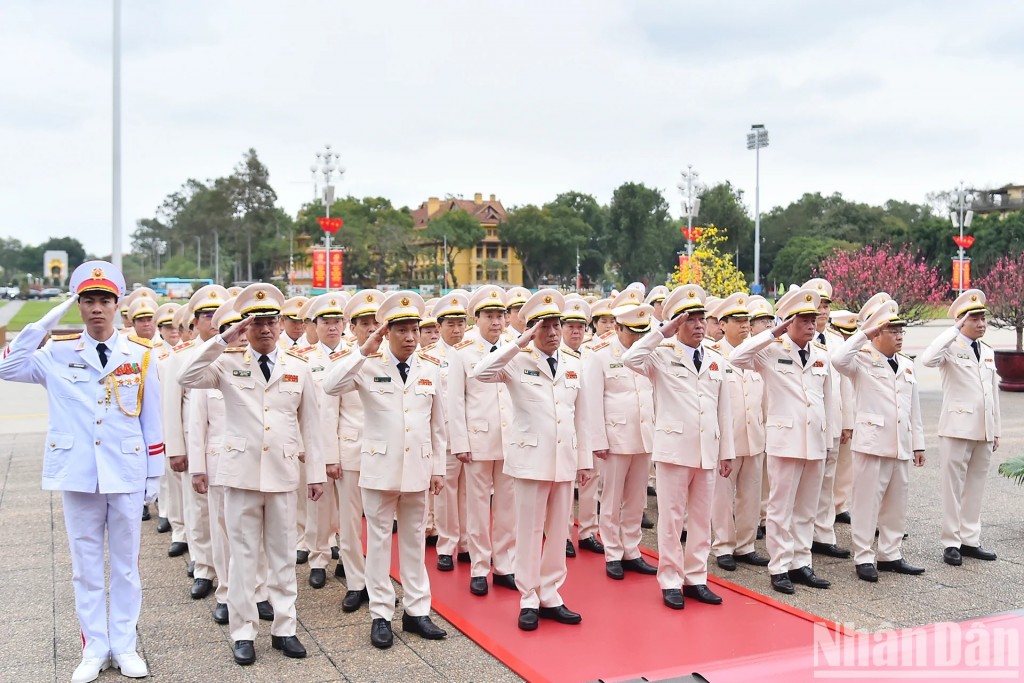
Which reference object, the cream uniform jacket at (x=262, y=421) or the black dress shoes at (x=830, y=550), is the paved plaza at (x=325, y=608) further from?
the cream uniform jacket at (x=262, y=421)

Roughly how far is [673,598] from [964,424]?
302cm

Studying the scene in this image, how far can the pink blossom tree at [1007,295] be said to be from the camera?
57.0 feet

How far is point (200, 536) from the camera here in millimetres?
6242

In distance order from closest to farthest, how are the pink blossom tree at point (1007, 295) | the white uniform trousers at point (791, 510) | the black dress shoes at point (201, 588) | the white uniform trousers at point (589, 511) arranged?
the black dress shoes at point (201, 588), the white uniform trousers at point (791, 510), the white uniform trousers at point (589, 511), the pink blossom tree at point (1007, 295)

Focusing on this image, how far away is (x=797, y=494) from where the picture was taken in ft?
21.5

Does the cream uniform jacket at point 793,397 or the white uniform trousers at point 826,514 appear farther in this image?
the white uniform trousers at point 826,514

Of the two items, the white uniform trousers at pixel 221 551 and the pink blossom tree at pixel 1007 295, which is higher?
the pink blossom tree at pixel 1007 295

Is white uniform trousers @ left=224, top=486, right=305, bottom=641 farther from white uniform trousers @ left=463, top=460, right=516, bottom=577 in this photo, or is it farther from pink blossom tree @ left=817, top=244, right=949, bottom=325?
pink blossom tree @ left=817, top=244, right=949, bottom=325

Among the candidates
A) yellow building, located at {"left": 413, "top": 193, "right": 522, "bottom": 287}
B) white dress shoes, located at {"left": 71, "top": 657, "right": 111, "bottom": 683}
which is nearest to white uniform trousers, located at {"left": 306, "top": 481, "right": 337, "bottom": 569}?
white dress shoes, located at {"left": 71, "top": 657, "right": 111, "bottom": 683}

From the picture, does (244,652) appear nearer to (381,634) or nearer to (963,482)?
(381,634)

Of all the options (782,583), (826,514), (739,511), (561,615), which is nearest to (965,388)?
(826,514)

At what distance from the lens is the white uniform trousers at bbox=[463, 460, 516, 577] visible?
6.34 metres

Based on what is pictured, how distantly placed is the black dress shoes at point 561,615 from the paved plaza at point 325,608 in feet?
1.02

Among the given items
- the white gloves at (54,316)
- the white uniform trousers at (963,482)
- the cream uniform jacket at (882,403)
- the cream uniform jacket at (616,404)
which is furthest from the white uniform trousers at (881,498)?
the white gloves at (54,316)
